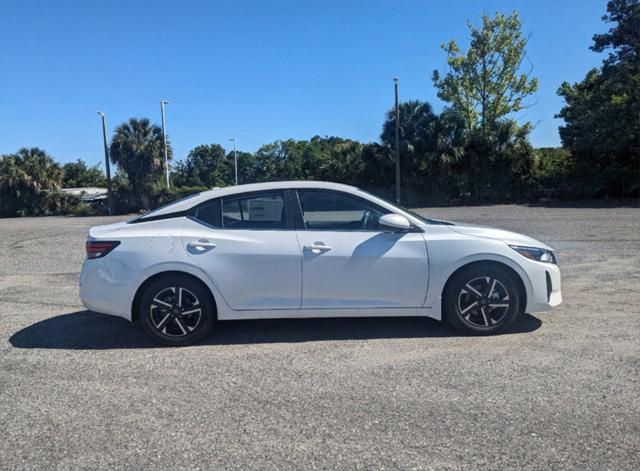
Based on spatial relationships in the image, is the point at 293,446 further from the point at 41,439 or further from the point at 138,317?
the point at 138,317

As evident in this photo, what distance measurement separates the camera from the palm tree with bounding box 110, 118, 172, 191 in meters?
37.0

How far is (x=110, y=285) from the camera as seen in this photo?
189 inches

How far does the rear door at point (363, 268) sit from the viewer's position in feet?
15.7

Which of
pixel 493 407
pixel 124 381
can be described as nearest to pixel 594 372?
pixel 493 407

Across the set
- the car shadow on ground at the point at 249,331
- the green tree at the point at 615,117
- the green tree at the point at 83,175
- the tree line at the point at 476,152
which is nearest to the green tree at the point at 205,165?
the green tree at the point at 83,175

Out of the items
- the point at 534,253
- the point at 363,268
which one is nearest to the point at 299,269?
the point at 363,268

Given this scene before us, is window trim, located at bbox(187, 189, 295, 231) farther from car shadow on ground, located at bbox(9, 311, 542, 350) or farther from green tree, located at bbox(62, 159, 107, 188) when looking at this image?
green tree, located at bbox(62, 159, 107, 188)

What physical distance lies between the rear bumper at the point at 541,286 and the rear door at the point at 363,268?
1046mm

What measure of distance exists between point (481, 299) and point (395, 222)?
3.65 feet

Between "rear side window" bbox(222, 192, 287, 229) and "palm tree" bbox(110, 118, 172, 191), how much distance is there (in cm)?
3413

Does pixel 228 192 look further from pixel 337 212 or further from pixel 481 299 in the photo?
pixel 481 299

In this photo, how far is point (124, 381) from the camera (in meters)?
4.02

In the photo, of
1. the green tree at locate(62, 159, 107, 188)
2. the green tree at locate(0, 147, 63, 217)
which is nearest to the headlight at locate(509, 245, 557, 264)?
the green tree at locate(0, 147, 63, 217)

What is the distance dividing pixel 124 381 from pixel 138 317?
99 cm
